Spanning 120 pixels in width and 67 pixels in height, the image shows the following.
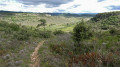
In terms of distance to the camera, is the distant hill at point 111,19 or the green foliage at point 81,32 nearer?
the green foliage at point 81,32

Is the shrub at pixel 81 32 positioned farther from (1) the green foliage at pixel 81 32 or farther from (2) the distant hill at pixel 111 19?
(2) the distant hill at pixel 111 19

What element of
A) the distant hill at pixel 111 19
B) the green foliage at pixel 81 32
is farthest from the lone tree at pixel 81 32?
the distant hill at pixel 111 19

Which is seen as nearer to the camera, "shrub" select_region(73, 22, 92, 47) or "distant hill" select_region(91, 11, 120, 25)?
"shrub" select_region(73, 22, 92, 47)

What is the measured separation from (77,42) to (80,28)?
2785mm

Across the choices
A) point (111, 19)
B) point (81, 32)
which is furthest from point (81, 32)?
point (111, 19)

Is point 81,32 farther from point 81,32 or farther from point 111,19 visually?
point 111,19

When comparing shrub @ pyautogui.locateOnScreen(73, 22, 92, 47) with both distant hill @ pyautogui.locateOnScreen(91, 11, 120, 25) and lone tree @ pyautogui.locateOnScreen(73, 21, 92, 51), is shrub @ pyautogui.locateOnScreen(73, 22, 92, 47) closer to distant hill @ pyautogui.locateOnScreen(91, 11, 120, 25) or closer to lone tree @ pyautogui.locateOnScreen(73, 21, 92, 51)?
lone tree @ pyautogui.locateOnScreen(73, 21, 92, 51)

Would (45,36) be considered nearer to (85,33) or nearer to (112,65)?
(85,33)

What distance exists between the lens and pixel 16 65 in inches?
361

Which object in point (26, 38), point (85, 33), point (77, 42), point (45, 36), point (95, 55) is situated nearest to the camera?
point (95, 55)

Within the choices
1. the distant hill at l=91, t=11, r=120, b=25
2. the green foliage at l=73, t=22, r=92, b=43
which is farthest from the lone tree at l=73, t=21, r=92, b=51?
the distant hill at l=91, t=11, r=120, b=25

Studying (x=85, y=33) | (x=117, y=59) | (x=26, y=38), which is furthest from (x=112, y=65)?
(x=26, y=38)

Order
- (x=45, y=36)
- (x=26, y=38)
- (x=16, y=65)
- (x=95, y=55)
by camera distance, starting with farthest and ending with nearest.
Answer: (x=45, y=36) → (x=26, y=38) → (x=95, y=55) → (x=16, y=65)

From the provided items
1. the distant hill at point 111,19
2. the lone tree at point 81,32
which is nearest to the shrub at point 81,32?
the lone tree at point 81,32
